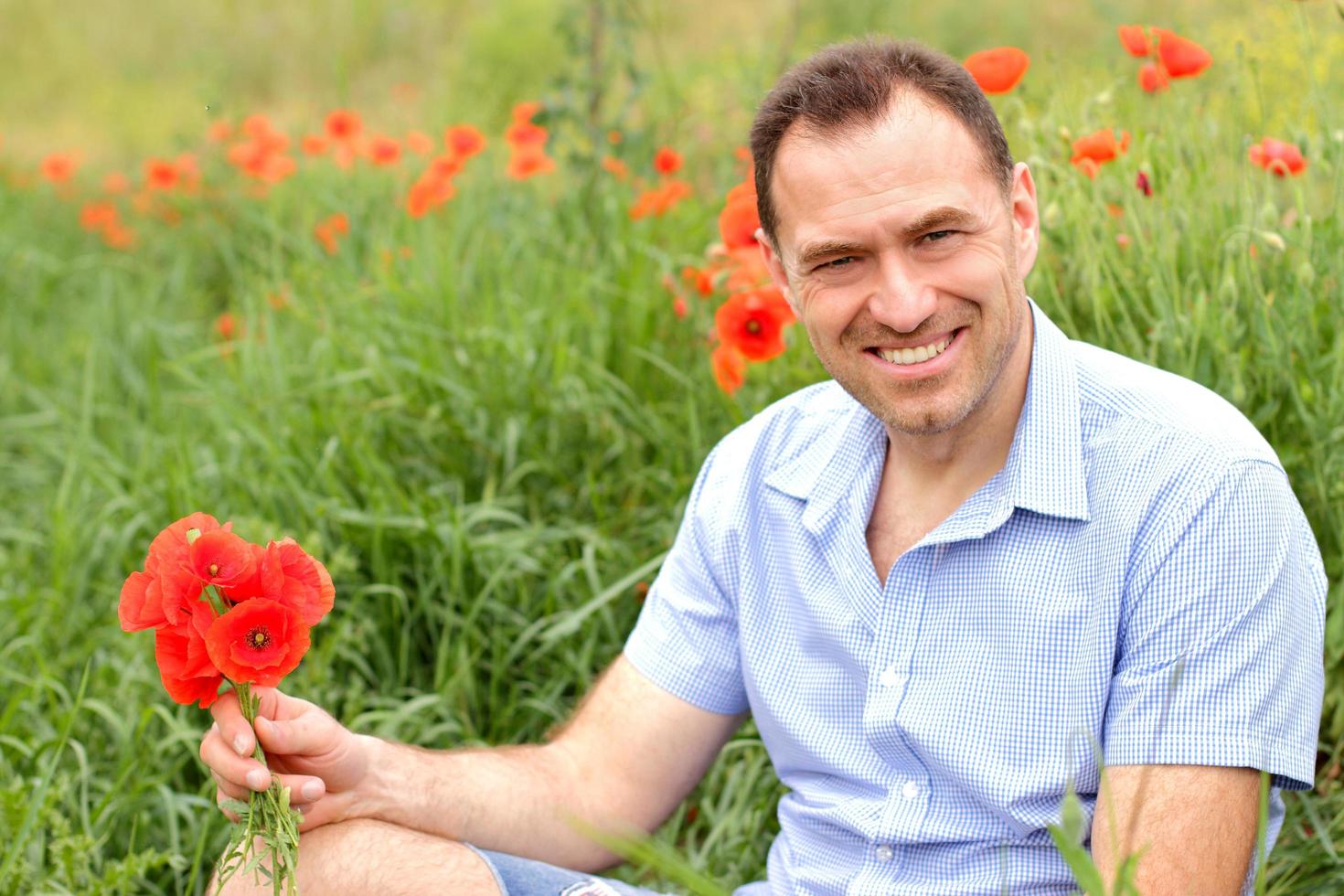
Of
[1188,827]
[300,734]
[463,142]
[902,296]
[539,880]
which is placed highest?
[463,142]

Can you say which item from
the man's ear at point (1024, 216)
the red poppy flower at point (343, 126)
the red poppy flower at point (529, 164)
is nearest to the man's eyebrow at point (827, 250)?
the man's ear at point (1024, 216)

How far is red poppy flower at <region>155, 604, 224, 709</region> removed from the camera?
1426 millimetres

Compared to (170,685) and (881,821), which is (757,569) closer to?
(881,821)

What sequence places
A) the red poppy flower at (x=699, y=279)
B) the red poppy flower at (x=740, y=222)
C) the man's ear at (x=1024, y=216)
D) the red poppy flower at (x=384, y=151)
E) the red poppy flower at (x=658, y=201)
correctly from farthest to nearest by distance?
1. the red poppy flower at (x=384, y=151)
2. the red poppy flower at (x=658, y=201)
3. the red poppy flower at (x=699, y=279)
4. the red poppy flower at (x=740, y=222)
5. the man's ear at (x=1024, y=216)

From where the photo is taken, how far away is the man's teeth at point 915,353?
1679mm

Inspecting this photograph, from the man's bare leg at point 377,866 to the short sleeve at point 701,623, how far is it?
1.20ft

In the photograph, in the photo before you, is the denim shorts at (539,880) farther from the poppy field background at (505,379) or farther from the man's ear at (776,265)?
the man's ear at (776,265)

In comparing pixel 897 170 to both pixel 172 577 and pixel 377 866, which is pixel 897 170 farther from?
pixel 377 866

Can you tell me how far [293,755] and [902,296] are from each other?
93cm

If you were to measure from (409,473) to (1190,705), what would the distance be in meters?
2.06

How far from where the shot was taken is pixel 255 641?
144cm

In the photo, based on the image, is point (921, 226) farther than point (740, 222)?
No

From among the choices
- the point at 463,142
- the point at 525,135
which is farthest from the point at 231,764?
the point at 525,135

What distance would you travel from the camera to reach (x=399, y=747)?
1938 mm
